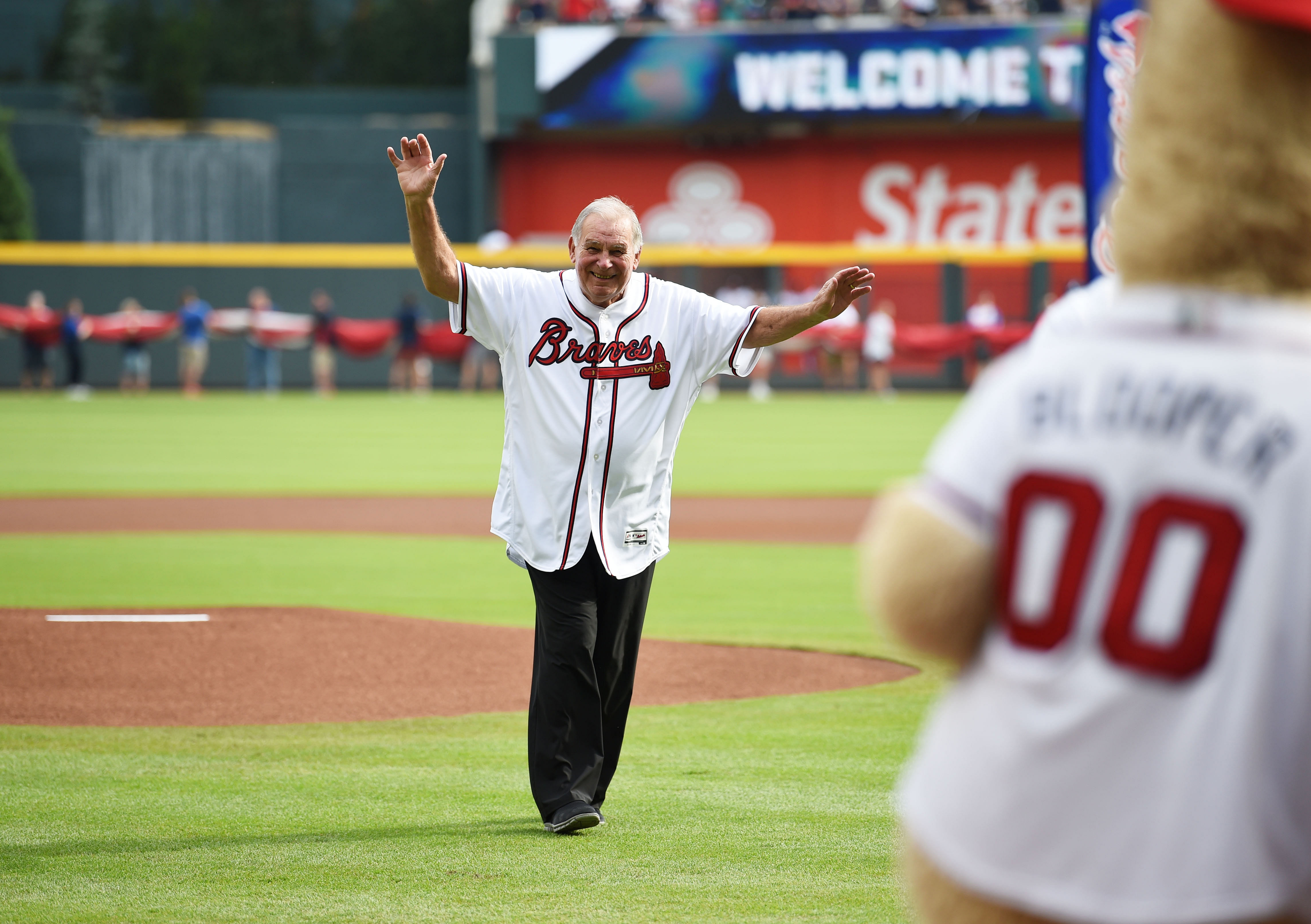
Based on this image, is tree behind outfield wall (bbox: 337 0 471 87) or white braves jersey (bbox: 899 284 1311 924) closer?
white braves jersey (bbox: 899 284 1311 924)

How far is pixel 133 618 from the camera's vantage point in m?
9.22

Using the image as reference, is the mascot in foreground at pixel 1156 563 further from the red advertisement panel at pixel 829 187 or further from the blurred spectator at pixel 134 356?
the red advertisement panel at pixel 829 187

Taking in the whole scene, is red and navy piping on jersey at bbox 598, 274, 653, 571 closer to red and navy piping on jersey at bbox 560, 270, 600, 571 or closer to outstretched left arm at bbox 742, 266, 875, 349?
red and navy piping on jersey at bbox 560, 270, 600, 571

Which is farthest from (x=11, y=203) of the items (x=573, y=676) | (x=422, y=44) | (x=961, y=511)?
(x=961, y=511)

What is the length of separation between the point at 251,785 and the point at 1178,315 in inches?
178

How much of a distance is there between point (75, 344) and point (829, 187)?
19216 millimetres

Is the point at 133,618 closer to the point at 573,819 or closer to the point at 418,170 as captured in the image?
the point at 573,819

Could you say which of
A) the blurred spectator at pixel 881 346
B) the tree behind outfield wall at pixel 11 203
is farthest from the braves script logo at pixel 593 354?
the tree behind outfield wall at pixel 11 203

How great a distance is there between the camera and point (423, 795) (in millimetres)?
5574

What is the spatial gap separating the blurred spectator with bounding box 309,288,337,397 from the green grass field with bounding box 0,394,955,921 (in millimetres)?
20845

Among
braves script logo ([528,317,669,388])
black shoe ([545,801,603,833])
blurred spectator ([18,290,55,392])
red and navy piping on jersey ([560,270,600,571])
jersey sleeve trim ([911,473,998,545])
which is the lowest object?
blurred spectator ([18,290,55,392])

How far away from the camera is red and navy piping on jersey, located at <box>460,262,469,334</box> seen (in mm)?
5117

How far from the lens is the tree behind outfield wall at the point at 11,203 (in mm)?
38688

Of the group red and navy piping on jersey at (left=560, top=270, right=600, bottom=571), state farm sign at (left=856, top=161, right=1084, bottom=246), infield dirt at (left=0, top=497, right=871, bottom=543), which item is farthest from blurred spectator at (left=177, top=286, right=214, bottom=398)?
red and navy piping on jersey at (left=560, top=270, right=600, bottom=571)
